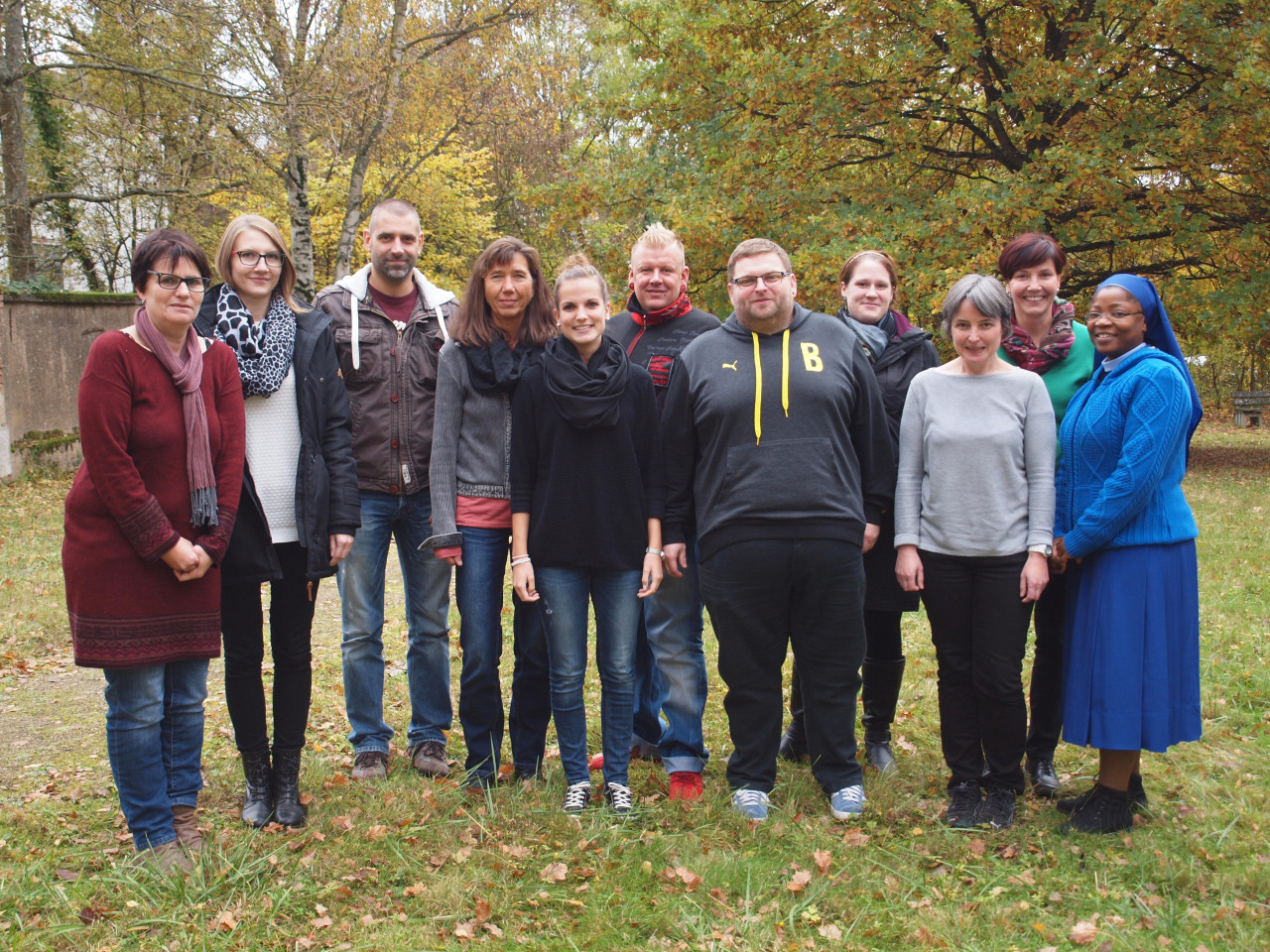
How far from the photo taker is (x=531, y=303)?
420 centimetres

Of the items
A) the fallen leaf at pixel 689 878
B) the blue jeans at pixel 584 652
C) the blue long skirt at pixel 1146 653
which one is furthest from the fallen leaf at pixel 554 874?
the blue long skirt at pixel 1146 653

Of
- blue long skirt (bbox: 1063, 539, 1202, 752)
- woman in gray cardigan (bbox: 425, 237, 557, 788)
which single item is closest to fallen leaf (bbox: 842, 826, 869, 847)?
blue long skirt (bbox: 1063, 539, 1202, 752)

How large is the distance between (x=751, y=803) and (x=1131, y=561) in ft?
5.75

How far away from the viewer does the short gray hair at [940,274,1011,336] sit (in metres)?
3.81

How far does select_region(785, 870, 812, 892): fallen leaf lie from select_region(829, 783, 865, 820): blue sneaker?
1.63 ft

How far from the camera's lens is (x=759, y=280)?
3.90 m

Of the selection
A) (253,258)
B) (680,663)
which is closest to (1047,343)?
(680,663)

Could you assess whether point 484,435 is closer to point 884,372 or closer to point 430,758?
point 430,758

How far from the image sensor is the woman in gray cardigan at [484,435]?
4.09 m

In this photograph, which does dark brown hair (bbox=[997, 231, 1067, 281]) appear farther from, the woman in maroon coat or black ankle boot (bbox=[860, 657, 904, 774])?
the woman in maroon coat

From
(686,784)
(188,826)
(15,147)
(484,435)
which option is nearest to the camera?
(188,826)

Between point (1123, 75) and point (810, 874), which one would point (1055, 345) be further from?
point (1123, 75)

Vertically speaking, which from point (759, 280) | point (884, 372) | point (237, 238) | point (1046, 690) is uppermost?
point (237, 238)

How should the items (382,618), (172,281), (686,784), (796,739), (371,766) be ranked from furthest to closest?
1. (796,739)
2. (371,766)
3. (382,618)
4. (686,784)
5. (172,281)
